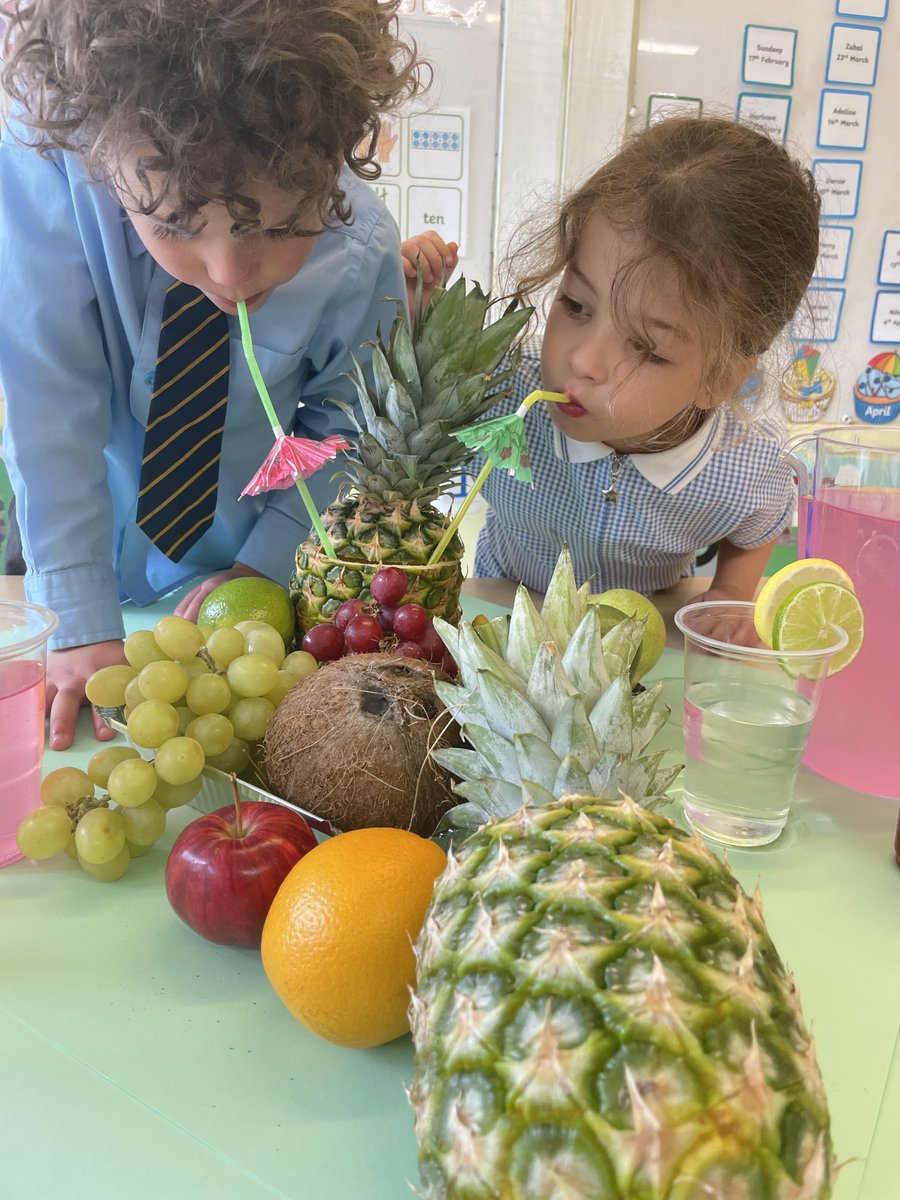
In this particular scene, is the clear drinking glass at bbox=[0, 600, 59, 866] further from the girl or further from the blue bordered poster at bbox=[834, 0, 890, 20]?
the blue bordered poster at bbox=[834, 0, 890, 20]

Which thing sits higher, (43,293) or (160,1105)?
(43,293)

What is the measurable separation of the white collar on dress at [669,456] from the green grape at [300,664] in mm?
746

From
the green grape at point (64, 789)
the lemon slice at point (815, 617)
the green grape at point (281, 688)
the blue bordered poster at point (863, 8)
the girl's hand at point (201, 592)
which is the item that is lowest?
the girl's hand at point (201, 592)

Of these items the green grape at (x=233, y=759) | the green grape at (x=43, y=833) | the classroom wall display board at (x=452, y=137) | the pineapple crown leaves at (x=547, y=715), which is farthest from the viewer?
the classroom wall display board at (x=452, y=137)

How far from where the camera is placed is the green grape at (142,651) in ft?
2.60

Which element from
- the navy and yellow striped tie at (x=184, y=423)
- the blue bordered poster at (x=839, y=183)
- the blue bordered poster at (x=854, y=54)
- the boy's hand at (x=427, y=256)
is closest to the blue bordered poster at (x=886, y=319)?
the blue bordered poster at (x=839, y=183)

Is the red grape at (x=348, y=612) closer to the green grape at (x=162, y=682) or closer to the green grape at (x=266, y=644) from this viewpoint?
the green grape at (x=266, y=644)

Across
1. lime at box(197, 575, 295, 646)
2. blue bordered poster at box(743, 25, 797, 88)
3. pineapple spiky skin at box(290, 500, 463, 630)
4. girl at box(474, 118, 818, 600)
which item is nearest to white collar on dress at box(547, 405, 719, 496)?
girl at box(474, 118, 818, 600)

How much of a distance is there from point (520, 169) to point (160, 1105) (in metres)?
2.53

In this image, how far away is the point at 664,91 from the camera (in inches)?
98.0

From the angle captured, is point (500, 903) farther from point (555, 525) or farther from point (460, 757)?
point (555, 525)

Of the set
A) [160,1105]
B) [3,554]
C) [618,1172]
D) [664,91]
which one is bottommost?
[3,554]

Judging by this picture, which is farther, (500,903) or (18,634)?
(18,634)

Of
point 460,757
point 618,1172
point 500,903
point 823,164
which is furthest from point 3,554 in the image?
point 823,164
